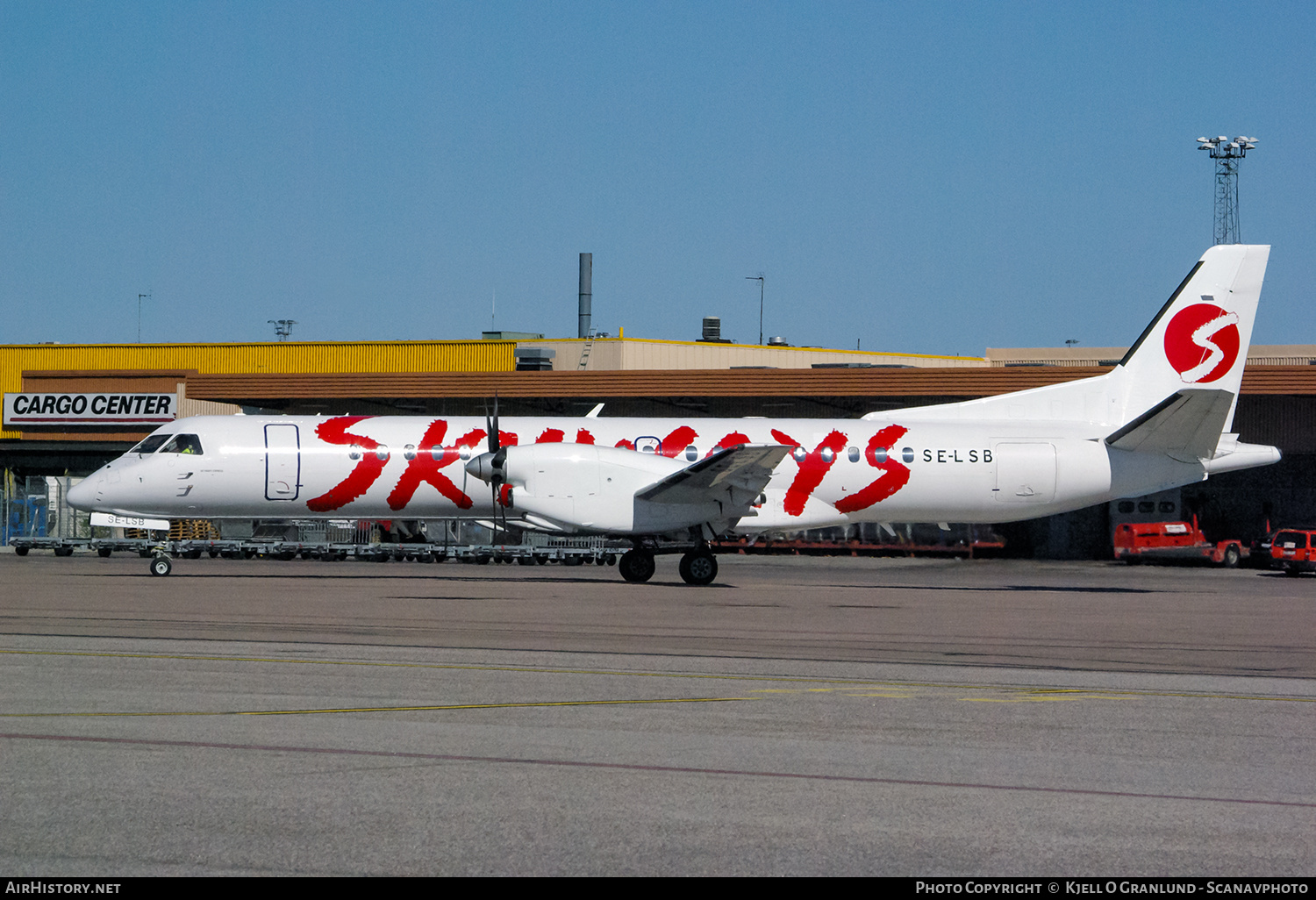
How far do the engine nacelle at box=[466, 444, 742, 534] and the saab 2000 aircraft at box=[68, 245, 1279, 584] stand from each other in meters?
0.04

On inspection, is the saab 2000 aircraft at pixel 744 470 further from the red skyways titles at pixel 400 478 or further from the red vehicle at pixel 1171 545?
the red vehicle at pixel 1171 545

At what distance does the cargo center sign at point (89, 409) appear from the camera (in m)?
54.5

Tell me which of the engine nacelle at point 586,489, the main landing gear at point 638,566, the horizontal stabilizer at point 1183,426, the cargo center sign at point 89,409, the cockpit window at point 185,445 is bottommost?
the main landing gear at point 638,566

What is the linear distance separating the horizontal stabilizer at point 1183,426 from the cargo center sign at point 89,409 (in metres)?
40.2

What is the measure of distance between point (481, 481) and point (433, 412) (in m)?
23.5

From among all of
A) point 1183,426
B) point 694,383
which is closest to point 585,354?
point 694,383

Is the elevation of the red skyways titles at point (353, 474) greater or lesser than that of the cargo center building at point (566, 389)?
lesser

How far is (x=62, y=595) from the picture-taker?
2128cm

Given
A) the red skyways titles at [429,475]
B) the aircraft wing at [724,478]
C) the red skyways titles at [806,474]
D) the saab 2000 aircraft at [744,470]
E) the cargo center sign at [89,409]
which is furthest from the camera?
the cargo center sign at [89,409]

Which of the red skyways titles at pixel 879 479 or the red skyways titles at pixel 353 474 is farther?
the red skyways titles at pixel 879 479

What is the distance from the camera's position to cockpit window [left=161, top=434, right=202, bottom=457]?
2833 centimetres

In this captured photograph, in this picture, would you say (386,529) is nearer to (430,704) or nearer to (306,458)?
(306,458)

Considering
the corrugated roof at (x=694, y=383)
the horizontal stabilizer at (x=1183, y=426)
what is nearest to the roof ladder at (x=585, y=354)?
the corrugated roof at (x=694, y=383)

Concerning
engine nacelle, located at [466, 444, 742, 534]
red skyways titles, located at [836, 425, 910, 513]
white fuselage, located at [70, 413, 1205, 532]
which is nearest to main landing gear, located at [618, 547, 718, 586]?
engine nacelle, located at [466, 444, 742, 534]
